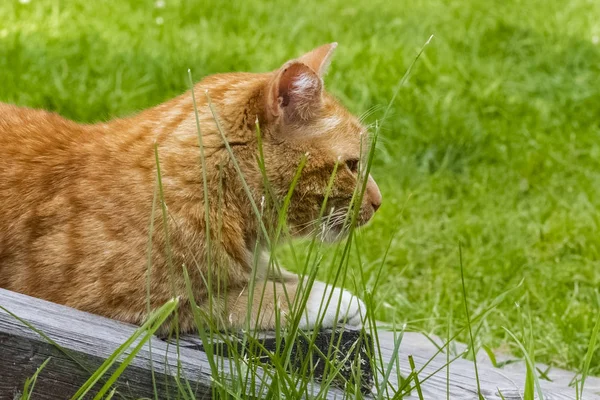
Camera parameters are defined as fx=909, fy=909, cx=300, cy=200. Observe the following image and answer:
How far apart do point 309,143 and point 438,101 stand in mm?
3191

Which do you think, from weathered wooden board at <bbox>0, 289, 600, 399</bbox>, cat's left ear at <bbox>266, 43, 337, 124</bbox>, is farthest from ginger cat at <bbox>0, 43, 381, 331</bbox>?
weathered wooden board at <bbox>0, 289, 600, 399</bbox>

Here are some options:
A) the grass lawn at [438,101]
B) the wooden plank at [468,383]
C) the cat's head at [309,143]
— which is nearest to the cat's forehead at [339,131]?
the cat's head at [309,143]

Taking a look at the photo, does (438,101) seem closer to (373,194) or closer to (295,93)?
(373,194)

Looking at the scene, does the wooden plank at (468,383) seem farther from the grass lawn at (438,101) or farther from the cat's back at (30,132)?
the cat's back at (30,132)

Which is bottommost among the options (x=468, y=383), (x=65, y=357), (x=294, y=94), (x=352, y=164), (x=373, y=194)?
(x=468, y=383)

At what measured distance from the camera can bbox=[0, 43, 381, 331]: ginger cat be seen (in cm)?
217

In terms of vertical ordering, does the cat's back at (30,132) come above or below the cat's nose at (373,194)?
above

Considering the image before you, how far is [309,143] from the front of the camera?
2422 millimetres

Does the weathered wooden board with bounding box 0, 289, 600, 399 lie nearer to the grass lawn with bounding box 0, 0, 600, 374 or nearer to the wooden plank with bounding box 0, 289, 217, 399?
the wooden plank with bounding box 0, 289, 217, 399

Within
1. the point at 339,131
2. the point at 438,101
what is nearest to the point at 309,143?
the point at 339,131

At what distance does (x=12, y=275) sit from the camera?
7.43 feet

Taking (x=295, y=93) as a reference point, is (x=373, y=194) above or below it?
below

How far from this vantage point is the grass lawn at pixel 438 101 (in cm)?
394

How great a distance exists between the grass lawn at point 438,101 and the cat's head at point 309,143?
3.63 feet
